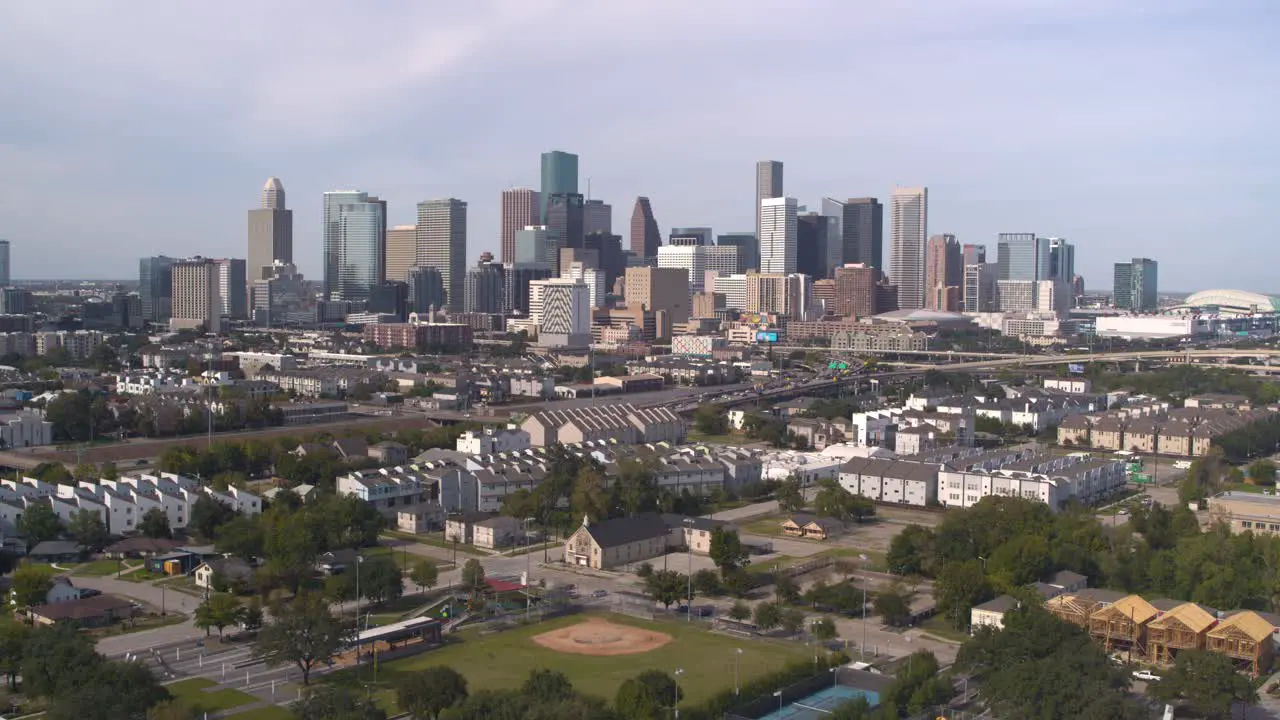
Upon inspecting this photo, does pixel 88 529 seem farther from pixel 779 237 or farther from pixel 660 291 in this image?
pixel 779 237

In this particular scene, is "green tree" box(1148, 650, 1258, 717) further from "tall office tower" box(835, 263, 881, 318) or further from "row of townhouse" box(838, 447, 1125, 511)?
"tall office tower" box(835, 263, 881, 318)

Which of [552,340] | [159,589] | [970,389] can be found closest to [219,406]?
[159,589]

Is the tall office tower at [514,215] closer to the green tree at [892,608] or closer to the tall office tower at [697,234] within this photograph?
the tall office tower at [697,234]

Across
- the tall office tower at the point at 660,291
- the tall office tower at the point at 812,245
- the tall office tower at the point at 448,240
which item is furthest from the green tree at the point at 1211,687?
the tall office tower at the point at 812,245

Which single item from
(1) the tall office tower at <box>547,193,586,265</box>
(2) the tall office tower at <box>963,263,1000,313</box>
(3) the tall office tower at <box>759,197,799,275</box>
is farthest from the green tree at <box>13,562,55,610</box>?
(2) the tall office tower at <box>963,263,1000,313</box>

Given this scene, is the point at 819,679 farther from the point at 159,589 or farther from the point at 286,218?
the point at 286,218
